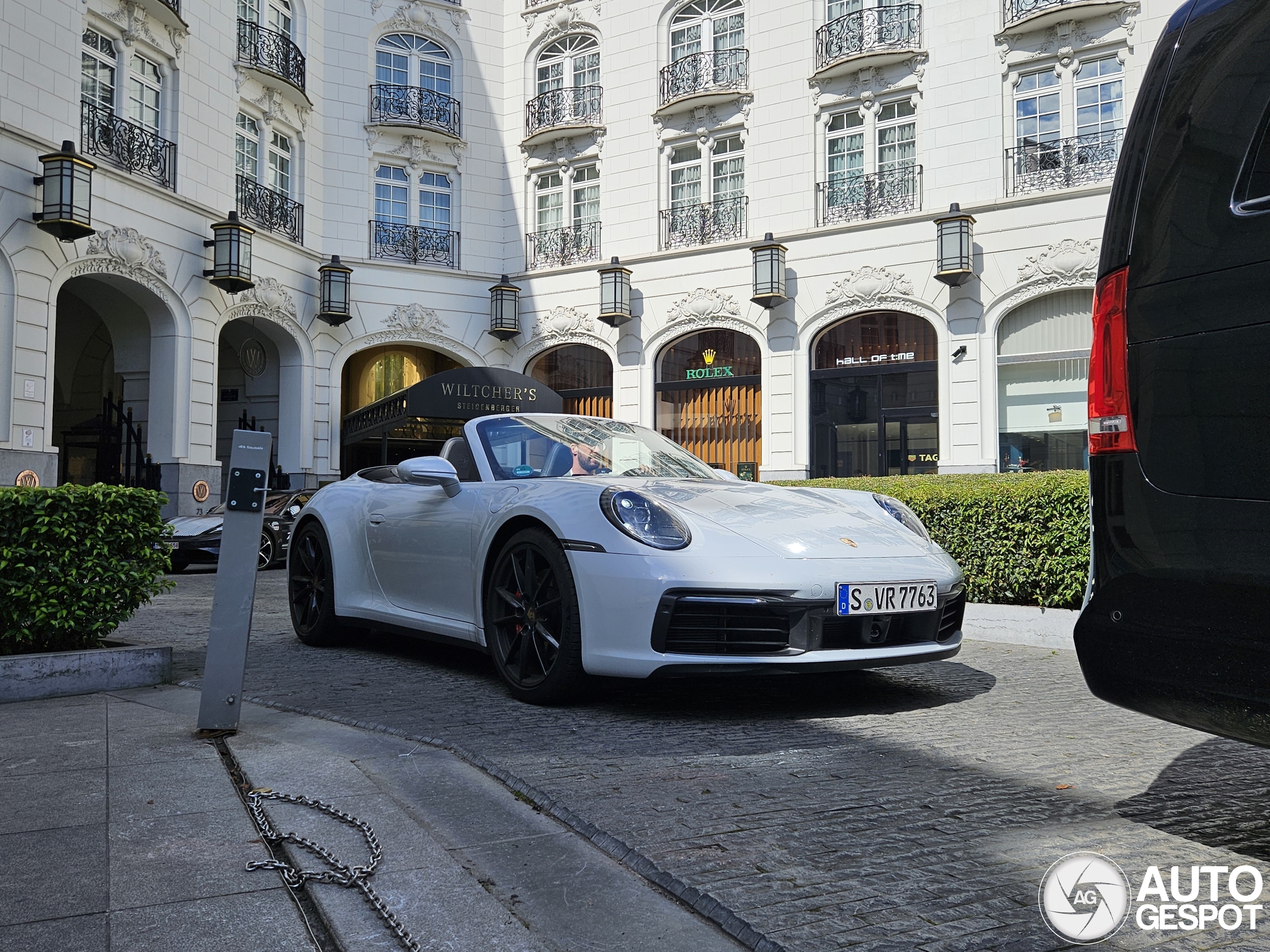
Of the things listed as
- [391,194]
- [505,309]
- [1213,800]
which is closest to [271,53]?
[391,194]

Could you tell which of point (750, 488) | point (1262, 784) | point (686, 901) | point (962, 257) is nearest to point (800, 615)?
point (750, 488)

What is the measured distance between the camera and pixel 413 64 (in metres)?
23.4

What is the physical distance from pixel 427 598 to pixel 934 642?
2424 mm

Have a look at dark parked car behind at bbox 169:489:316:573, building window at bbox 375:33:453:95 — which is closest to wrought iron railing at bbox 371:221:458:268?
building window at bbox 375:33:453:95

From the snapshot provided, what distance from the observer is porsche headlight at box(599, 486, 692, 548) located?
3988 millimetres

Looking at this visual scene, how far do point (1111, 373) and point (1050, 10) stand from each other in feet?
58.7

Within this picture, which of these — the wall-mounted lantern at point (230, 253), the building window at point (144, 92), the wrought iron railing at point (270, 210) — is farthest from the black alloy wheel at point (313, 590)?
the wrought iron railing at point (270, 210)

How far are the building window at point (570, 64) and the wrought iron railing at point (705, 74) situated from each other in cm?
189

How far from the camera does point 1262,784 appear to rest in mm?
3068

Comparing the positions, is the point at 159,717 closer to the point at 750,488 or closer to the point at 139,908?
the point at 139,908

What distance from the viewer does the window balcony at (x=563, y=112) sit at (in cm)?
2259

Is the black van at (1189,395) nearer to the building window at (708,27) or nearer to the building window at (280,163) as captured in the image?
the building window at (708,27)

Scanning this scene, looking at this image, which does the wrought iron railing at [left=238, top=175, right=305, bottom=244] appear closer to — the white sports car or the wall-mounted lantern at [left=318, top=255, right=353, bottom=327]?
the wall-mounted lantern at [left=318, top=255, right=353, bottom=327]

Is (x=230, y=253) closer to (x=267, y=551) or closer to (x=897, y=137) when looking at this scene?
(x=267, y=551)
